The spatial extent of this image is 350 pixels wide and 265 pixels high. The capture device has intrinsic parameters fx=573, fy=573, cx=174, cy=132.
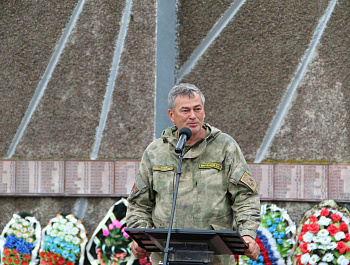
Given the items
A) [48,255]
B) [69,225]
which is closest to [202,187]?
[69,225]

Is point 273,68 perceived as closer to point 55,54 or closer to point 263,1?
point 263,1

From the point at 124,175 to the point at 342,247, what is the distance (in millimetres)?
2068

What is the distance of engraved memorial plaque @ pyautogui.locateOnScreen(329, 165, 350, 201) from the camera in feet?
16.6

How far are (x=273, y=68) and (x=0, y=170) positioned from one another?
112 inches

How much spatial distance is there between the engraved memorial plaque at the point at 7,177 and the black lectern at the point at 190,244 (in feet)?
10.1

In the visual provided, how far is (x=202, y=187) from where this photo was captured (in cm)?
321

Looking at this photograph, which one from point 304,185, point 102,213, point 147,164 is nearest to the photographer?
point 147,164

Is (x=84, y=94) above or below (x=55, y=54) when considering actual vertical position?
below

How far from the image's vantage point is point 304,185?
5156 millimetres

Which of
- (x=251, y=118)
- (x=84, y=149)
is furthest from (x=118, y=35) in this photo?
(x=251, y=118)

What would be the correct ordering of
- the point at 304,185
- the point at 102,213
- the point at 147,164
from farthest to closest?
the point at 102,213 < the point at 304,185 < the point at 147,164

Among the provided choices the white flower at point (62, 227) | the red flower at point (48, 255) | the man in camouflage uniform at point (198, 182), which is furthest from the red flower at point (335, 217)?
the red flower at point (48, 255)

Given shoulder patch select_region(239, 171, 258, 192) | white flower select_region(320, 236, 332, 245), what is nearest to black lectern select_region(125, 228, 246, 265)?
shoulder patch select_region(239, 171, 258, 192)

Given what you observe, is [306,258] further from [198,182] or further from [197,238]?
[197,238]
